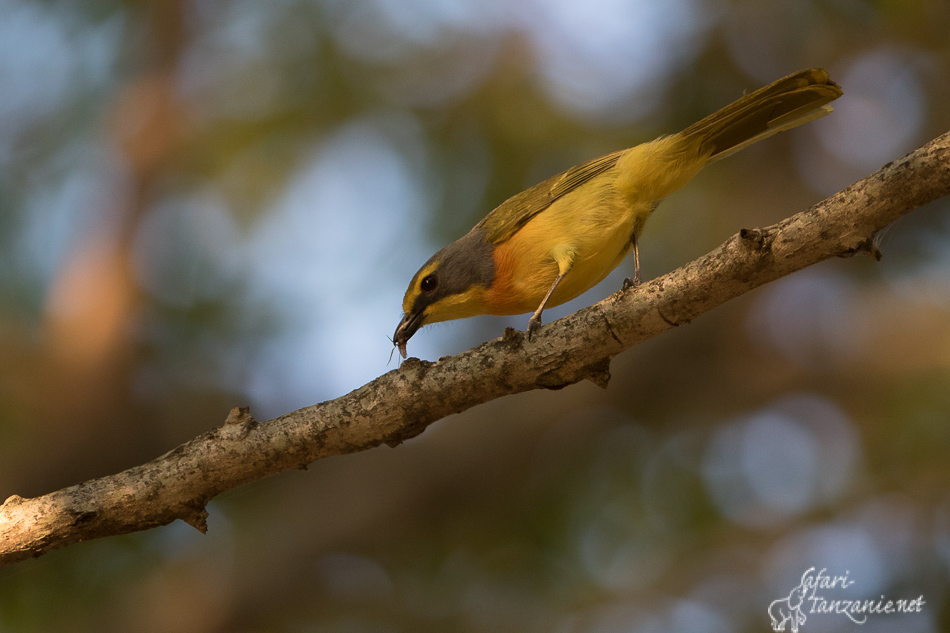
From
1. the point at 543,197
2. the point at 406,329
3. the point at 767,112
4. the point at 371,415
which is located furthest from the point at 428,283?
the point at 767,112

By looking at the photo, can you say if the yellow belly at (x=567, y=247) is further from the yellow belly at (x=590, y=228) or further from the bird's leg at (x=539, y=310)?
the bird's leg at (x=539, y=310)

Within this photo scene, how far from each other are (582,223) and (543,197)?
22.4 inches

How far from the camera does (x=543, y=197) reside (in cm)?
531

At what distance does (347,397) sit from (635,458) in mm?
5869

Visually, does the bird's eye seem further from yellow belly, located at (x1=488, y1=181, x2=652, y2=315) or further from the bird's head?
yellow belly, located at (x1=488, y1=181, x2=652, y2=315)

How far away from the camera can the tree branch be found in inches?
144

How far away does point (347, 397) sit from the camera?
3.92 meters

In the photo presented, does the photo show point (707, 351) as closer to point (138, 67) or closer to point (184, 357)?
point (184, 357)

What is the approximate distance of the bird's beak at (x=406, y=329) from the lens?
523 centimetres

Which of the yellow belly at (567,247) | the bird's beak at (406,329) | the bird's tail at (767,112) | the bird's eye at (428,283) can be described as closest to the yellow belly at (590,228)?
the yellow belly at (567,247)

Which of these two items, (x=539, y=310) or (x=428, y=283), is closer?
(x=539, y=310)

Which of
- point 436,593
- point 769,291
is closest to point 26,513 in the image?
point 436,593

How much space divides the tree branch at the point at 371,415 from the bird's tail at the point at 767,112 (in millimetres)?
1502

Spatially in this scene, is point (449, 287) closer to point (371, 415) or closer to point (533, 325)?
point (533, 325)
